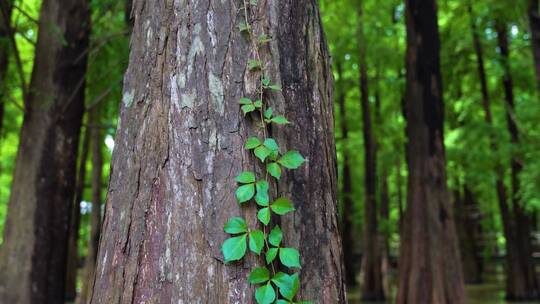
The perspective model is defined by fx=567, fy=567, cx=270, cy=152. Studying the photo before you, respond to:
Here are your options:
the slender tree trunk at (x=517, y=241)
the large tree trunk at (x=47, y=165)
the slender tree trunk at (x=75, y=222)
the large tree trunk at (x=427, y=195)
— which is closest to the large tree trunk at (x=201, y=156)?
the large tree trunk at (x=47, y=165)

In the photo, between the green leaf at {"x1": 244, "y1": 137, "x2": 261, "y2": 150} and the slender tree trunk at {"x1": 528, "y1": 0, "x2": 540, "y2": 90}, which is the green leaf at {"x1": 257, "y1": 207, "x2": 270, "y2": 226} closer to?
the green leaf at {"x1": 244, "y1": 137, "x2": 261, "y2": 150}

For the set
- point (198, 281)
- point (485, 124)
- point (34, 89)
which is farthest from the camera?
point (485, 124)

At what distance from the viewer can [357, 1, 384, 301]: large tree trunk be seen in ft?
57.9

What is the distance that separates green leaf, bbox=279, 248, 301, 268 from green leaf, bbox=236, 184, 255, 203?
0.60 feet

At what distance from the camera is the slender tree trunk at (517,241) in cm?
1662

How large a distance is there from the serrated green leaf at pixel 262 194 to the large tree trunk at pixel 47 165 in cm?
590

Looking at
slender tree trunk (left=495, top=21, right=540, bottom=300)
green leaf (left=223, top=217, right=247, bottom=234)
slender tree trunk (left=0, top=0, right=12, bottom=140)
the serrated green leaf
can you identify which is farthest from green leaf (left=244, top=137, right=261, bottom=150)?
slender tree trunk (left=495, top=21, right=540, bottom=300)

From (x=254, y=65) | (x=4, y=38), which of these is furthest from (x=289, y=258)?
(x=4, y=38)

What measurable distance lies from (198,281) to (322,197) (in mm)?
506

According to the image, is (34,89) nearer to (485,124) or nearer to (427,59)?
(427,59)

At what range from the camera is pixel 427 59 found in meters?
10.3

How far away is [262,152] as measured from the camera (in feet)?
5.71

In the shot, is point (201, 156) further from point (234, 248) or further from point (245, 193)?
point (234, 248)

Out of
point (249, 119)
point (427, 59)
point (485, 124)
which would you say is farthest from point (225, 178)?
point (485, 124)
